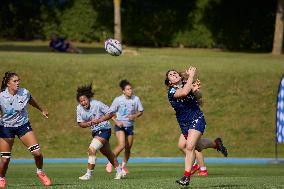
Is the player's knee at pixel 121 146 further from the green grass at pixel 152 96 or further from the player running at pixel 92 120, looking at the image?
the green grass at pixel 152 96

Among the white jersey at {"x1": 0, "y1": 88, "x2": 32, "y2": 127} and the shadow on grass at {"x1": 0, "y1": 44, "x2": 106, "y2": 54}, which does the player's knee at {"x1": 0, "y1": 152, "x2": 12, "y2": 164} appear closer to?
the white jersey at {"x1": 0, "y1": 88, "x2": 32, "y2": 127}

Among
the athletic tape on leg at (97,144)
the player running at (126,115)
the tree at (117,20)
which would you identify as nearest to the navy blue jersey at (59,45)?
the tree at (117,20)

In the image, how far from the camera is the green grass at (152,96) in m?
30.7

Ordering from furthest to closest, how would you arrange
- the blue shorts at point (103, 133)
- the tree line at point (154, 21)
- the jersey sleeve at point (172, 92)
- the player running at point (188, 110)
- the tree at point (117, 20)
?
the tree line at point (154, 21), the tree at point (117, 20), the blue shorts at point (103, 133), the jersey sleeve at point (172, 92), the player running at point (188, 110)

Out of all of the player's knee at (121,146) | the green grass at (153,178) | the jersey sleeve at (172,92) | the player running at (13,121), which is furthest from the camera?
the player's knee at (121,146)

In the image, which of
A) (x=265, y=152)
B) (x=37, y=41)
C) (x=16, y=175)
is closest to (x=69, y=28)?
(x=37, y=41)

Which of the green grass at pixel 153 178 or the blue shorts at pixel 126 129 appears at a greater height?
the blue shorts at pixel 126 129

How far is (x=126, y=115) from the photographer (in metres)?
Result: 21.8

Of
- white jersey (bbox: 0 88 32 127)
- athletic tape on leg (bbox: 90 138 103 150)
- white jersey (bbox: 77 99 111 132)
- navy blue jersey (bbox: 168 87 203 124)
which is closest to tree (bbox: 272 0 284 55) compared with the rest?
white jersey (bbox: 77 99 111 132)

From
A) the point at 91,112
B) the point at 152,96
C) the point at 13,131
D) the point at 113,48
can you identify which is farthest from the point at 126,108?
the point at 152,96

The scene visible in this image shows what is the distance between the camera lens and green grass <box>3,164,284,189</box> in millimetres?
14766

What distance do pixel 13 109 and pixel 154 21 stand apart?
3481 cm

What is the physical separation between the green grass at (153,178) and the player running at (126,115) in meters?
0.73

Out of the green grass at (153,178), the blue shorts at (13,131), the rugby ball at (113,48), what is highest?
the rugby ball at (113,48)
